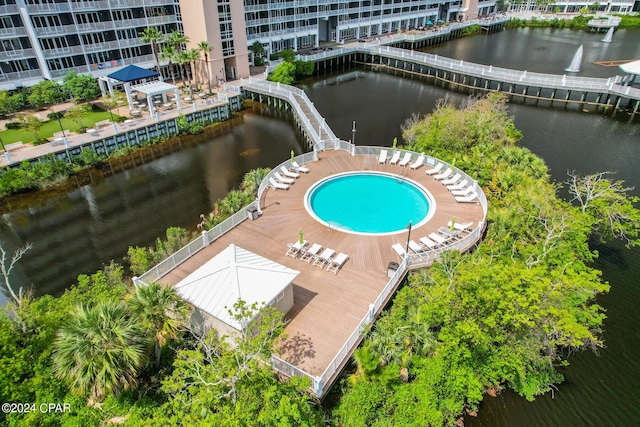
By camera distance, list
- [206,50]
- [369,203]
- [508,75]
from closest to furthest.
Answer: [369,203], [206,50], [508,75]

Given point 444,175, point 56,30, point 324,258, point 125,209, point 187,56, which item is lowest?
point 125,209

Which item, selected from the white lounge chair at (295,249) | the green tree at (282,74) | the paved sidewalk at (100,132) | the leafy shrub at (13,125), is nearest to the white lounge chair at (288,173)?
the white lounge chair at (295,249)

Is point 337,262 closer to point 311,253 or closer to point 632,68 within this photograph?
point 311,253

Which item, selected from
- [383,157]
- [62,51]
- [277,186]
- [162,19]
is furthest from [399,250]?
[162,19]

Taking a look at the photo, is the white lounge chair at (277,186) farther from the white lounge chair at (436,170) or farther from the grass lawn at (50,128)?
the grass lawn at (50,128)

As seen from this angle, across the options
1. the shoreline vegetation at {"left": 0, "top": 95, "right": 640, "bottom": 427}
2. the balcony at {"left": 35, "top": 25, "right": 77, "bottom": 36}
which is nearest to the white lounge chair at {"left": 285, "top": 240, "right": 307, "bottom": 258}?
the shoreline vegetation at {"left": 0, "top": 95, "right": 640, "bottom": 427}

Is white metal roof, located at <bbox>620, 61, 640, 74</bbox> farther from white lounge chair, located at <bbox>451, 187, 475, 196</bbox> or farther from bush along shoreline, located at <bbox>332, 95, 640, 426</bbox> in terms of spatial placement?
bush along shoreline, located at <bbox>332, 95, 640, 426</bbox>

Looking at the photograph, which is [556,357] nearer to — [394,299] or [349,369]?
[394,299]
